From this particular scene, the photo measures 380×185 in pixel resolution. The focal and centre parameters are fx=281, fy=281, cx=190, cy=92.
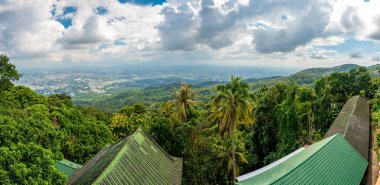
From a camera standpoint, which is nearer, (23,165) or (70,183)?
(23,165)

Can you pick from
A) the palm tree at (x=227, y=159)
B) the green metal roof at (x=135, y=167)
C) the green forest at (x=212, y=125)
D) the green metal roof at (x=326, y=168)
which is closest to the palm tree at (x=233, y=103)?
the green forest at (x=212, y=125)

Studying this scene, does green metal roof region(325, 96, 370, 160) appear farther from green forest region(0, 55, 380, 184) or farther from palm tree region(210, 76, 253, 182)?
palm tree region(210, 76, 253, 182)

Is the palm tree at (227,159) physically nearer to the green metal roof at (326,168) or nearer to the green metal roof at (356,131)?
the green metal roof at (356,131)

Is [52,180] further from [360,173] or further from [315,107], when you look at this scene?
[315,107]

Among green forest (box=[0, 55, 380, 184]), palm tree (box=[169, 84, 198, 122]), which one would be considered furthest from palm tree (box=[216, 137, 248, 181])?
palm tree (box=[169, 84, 198, 122])

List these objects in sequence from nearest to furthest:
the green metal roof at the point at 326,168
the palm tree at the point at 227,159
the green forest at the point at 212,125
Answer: the green metal roof at the point at 326,168 → the green forest at the point at 212,125 → the palm tree at the point at 227,159

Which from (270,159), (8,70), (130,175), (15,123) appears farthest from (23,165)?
(270,159)

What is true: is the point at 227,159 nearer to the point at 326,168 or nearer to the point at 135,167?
the point at 326,168
